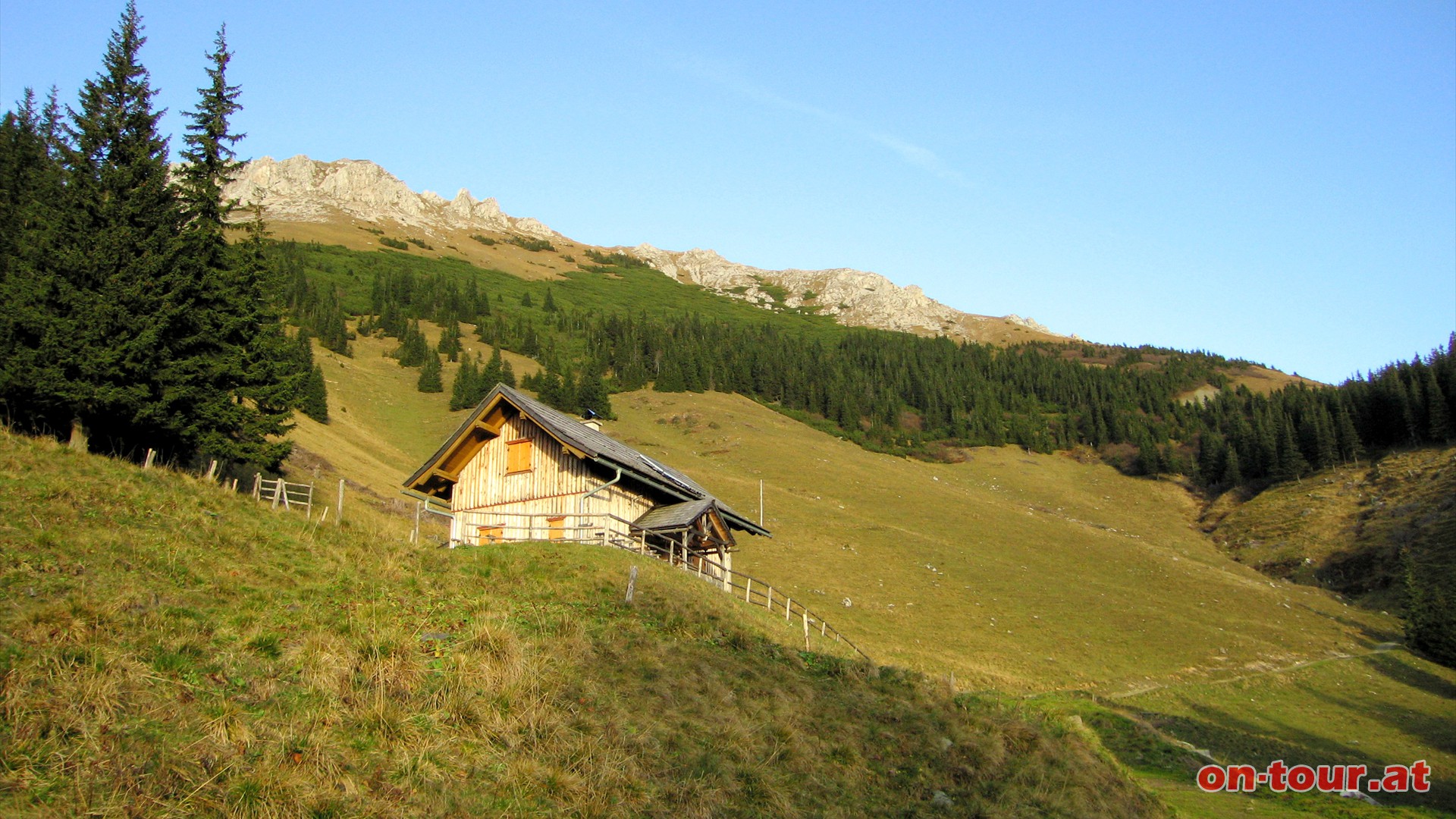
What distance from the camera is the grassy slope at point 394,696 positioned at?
311 inches

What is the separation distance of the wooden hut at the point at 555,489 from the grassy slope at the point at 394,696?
31.9 ft

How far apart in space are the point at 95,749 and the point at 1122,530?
81.4m

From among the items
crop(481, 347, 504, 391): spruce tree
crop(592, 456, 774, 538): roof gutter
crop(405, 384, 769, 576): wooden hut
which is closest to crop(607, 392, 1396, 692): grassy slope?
crop(592, 456, 774, 538): roof gutter

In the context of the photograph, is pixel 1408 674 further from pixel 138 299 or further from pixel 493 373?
pixel 493 373

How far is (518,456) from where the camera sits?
30406mm

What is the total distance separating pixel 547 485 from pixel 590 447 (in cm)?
265

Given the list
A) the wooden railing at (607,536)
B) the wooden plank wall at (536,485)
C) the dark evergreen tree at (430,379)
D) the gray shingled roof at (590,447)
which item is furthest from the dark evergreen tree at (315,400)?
the wooden railing at (607,536)

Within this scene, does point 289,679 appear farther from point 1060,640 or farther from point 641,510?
point 1060,640

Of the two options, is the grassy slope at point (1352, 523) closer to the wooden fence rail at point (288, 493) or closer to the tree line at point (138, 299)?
the wooden fence rail at point (288, 493)

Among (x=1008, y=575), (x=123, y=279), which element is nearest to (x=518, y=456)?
(x=123, y=279)

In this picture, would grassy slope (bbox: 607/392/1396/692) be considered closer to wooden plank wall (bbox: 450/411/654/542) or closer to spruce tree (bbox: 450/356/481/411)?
wooden plank wall (bbox: 450/411/654/542)

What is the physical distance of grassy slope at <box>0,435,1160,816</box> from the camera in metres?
7.89

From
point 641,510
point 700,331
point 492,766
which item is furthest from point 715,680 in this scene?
point 700,331

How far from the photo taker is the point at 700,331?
15075 cm
